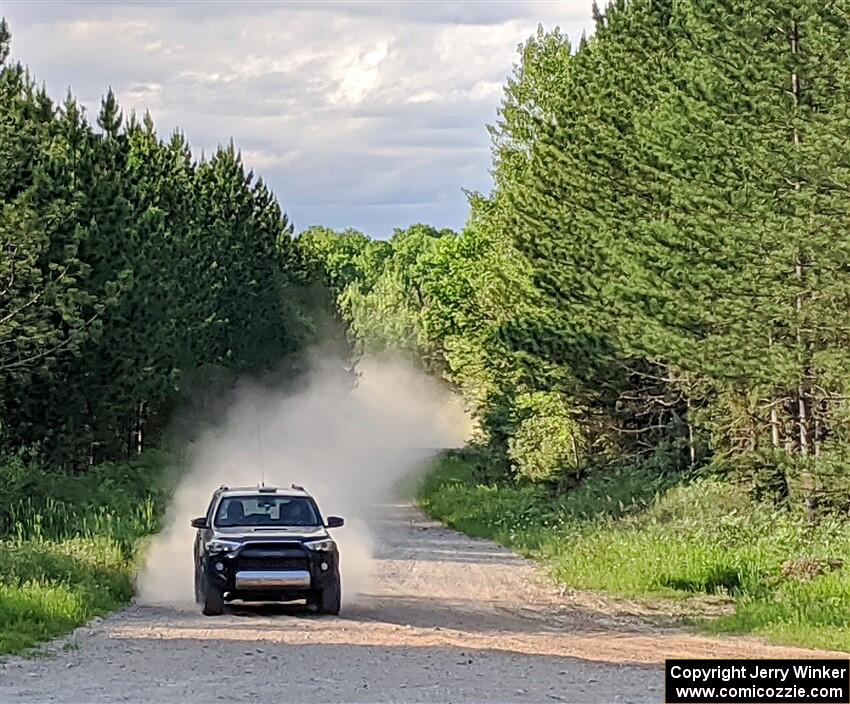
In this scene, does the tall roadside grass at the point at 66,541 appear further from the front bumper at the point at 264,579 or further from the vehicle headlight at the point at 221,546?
the front bumper at the point at 264,579


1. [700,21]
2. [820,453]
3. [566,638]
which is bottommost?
[566,638]

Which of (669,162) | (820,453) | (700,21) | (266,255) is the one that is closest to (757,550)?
(820,453)

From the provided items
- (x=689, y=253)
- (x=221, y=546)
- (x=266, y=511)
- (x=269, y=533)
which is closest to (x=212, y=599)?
(x=221, y=546)

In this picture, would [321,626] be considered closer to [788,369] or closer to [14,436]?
[788,369]

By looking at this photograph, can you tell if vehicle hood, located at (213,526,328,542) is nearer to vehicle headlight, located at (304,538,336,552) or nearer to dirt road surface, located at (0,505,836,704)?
vehicle headlight, located at (304,538,336,552)

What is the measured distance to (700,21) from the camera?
32.1 meters

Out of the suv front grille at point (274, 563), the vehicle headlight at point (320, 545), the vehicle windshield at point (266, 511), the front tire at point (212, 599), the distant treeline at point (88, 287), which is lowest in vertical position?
the front tire at point (212, 599)

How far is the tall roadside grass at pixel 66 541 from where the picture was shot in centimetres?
1919

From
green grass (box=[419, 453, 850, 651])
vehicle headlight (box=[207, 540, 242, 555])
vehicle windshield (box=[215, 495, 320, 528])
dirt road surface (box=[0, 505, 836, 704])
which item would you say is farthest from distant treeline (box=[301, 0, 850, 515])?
vehicle headlight (box=[207, 540, 242, 555])

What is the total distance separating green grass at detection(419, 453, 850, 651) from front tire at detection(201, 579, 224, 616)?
22.9 feet

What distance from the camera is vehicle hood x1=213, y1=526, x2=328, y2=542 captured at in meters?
21.0

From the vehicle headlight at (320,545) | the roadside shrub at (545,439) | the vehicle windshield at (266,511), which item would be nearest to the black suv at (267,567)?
the vehicle headlight at (320,545)

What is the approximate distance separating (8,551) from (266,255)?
1725 inches

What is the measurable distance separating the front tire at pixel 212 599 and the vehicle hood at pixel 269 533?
0.71 m
